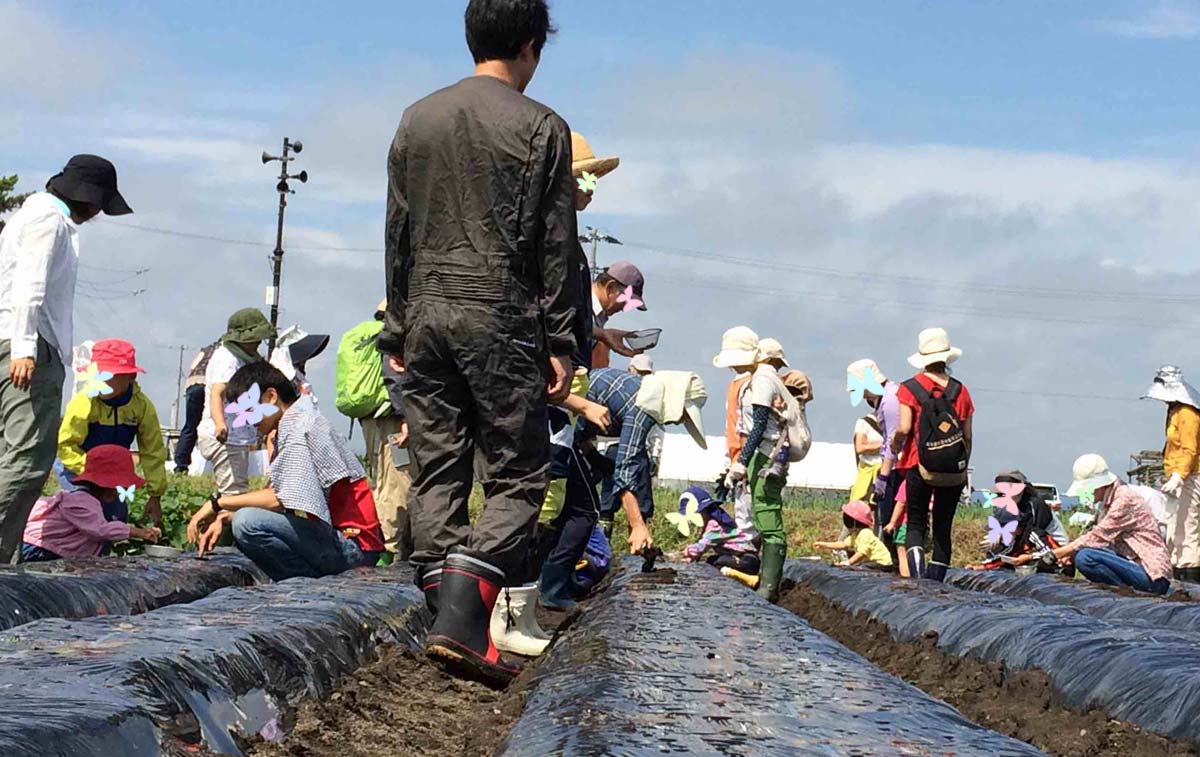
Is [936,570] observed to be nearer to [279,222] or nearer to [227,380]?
[227,380]

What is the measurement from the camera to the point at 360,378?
879 cm

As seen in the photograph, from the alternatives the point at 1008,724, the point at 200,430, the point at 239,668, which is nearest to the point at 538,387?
the point at 239,668

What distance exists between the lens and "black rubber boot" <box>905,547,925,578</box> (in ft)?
29.0

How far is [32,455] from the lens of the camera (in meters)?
6.02

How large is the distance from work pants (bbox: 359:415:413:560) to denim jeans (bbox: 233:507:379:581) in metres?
2.35

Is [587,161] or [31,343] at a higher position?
[587,161]

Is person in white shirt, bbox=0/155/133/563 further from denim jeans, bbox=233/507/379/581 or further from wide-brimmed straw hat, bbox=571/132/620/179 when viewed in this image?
wide-brimmed straw hat, bbox=571/132/620/179

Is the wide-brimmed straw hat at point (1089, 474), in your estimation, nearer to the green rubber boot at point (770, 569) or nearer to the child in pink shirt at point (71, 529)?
the green rubber boot at point (770, 569)

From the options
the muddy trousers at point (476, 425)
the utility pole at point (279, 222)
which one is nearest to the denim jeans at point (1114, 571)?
the muddy trousers at point (476, 425)

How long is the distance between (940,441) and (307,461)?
3963 millimetres

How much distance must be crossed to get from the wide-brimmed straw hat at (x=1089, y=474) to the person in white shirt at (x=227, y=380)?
5142 millimetres

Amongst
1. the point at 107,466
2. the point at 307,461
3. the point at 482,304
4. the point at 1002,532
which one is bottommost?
the point at 1002,532

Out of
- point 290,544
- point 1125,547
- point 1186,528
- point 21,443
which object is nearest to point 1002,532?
point 1186,528

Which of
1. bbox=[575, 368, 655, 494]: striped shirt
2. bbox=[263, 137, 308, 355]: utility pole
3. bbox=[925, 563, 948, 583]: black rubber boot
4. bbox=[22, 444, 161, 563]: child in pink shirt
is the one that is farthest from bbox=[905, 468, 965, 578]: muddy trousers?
bbox=[263, 137, 308, 355]: utility pole
